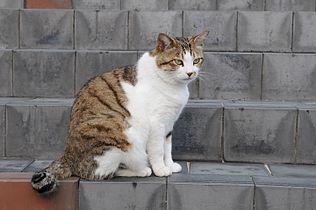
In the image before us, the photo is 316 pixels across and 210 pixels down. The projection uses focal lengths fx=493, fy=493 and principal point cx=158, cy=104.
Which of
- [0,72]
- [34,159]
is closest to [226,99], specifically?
[34,159]

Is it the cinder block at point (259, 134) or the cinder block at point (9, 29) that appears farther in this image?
the cinder block at point (9, 29)

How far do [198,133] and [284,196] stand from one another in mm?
991

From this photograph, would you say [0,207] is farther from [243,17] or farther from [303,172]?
[243,17]

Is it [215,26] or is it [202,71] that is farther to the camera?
[215,26]

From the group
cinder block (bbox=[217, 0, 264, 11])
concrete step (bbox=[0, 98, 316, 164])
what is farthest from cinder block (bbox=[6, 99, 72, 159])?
cinder block (bbox=[217, 0, 264, 11])

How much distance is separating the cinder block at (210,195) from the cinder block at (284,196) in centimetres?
7

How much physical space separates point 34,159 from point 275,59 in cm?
236

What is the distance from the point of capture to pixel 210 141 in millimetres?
4051

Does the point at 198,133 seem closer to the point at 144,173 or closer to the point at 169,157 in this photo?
the point at 169,157

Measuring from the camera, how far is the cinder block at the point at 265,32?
488 centimetres

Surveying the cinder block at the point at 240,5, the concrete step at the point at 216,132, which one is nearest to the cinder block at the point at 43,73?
the concrete step at the point at 216,132

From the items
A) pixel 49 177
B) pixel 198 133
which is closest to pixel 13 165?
pixel 49 177

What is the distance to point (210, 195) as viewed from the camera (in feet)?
11.0

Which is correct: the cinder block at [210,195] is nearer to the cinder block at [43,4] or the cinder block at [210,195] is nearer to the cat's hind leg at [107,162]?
the cat's hind leg at [107,162]
